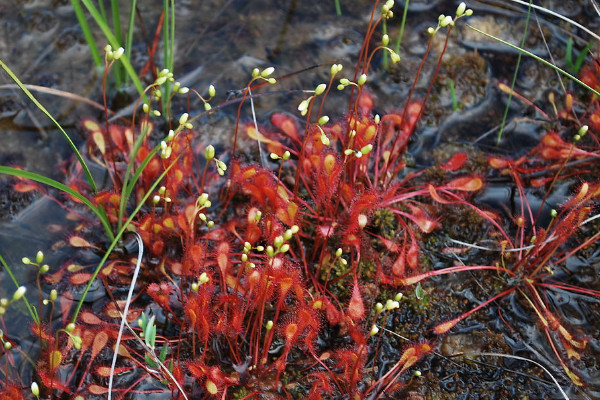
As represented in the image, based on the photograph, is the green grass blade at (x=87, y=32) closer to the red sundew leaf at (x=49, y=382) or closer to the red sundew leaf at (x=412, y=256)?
the red sundew leaf at (x=49, y=382)

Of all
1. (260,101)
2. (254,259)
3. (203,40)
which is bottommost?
(254,259)

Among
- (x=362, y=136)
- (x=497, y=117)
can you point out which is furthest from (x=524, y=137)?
(x=362, y=136)

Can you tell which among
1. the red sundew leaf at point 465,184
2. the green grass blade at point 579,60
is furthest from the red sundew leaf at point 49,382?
the green grass blade at point 579,60

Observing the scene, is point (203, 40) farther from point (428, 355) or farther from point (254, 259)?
point (428, 355)

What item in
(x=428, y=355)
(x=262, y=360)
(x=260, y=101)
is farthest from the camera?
(x=260, y=101)

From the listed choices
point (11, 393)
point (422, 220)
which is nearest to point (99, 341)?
point (11, 393)

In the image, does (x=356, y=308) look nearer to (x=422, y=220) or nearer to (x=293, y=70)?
(x=422, y=220)
